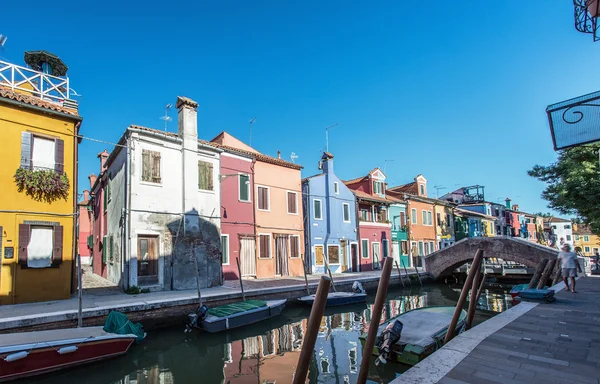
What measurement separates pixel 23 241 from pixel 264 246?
11.5 meters

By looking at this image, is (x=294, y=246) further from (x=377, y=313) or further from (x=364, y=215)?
(x=377, y=313)

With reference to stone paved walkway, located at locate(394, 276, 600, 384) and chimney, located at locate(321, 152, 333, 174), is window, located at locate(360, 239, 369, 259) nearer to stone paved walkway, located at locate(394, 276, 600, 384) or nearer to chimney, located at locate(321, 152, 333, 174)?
chimney, located at locate(321, 152, 333, 174)

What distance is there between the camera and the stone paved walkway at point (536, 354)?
13.5 ft

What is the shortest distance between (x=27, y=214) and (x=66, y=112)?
13.3ft

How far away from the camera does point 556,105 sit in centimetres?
409

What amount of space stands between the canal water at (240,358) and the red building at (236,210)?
20.0 feet

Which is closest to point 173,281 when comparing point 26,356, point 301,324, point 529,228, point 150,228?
point 150,228

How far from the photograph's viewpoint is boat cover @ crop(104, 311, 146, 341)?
9.27 meters

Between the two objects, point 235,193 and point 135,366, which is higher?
point 235,193

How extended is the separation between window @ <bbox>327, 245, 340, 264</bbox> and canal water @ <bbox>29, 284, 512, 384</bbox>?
11074mm

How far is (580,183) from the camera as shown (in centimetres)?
1470

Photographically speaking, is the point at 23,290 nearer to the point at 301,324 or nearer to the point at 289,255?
the point at 301,324

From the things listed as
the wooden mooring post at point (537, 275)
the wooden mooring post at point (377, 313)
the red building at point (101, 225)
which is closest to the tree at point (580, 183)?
the wooden mooring post at point (537, 275)

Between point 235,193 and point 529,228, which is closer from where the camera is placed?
point 235,193
